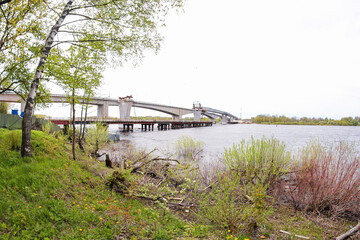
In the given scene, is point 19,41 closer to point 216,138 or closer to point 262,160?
point 262,160

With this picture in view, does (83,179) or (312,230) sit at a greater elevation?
(83,179)

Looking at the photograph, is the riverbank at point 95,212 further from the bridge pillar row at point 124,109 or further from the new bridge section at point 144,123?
the bridge pillar row at point 124,109

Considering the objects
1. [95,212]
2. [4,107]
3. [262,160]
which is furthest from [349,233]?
[4,107]

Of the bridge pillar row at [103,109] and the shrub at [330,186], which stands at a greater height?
the bridge pillar row at [103,109]

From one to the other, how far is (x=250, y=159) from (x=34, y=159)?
309 inches

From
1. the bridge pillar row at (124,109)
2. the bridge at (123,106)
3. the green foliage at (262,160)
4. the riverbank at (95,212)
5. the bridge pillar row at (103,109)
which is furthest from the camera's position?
the bridge pillar row at (124,109)

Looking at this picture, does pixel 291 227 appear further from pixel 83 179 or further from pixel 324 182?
pixel 83 179

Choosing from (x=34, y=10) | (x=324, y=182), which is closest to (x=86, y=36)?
(x=34, y=10)

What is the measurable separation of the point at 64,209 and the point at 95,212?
26.1 inches

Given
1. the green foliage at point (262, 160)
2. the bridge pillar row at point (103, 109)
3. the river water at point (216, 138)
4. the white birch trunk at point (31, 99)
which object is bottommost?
the river water at point (216, 138)

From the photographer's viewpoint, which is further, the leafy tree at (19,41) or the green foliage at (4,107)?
the green foliage at (4,107)

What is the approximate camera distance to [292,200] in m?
7.17

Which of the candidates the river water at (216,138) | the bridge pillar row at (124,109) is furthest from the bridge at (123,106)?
the river water at (216,138)

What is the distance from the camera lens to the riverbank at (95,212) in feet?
13.6
